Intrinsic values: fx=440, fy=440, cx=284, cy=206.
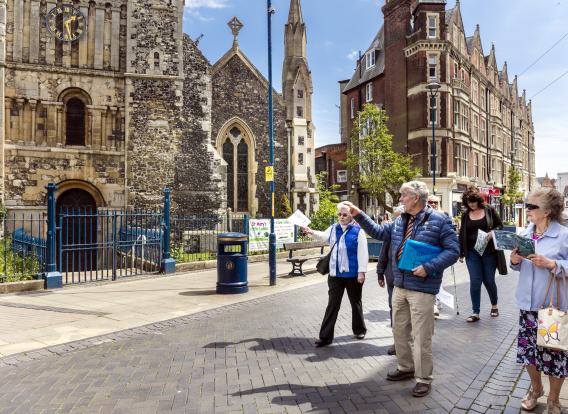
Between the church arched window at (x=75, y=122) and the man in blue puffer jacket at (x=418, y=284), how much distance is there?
17.0 metres

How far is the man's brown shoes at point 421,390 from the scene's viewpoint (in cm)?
387

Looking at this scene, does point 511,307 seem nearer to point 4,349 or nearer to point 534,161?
point 4,349

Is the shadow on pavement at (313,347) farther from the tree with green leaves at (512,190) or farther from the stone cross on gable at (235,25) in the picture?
the tree with green leaves at (512,190)

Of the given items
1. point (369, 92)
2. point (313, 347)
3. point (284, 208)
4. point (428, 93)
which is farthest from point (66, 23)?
point (369, 92)

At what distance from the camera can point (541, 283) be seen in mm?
3453

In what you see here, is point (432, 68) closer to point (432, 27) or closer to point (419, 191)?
point (432, 27)

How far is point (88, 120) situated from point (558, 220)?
18.3 meters

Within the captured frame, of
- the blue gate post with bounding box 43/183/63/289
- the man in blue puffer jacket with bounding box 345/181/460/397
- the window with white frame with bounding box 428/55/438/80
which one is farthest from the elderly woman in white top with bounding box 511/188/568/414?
the window with white frame with bounding box 428/55/438/80

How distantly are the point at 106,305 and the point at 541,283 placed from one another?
7.26 m

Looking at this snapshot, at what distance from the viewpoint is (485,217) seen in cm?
649

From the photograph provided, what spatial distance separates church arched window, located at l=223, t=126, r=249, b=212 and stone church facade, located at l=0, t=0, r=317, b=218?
10.3 ft

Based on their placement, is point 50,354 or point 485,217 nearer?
point 50,354

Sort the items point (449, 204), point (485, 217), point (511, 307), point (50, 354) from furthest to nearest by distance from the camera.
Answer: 1. point (449, 204)
2. point (511, 307)
3. point (485, 217)
4. point (50, 354)

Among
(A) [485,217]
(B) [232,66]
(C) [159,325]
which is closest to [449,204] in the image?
(B) [232,66]
